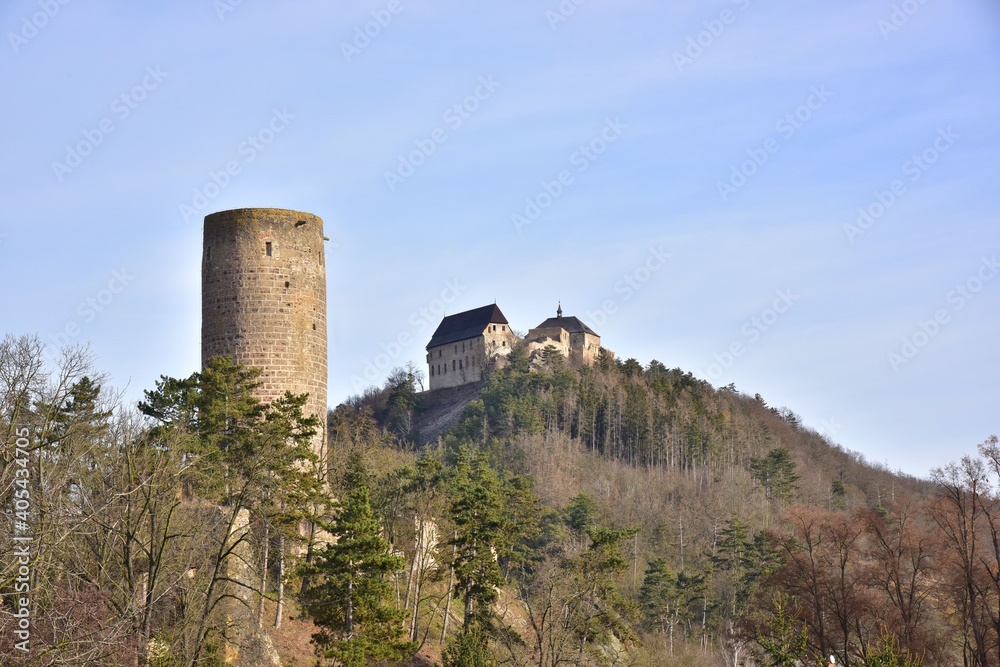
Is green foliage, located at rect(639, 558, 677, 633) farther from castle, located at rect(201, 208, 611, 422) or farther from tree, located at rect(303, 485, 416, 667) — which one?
tree, located at rect(303, 485, 416, 667)

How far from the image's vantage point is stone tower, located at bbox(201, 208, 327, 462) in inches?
1414

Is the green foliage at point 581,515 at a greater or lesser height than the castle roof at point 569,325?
lesser

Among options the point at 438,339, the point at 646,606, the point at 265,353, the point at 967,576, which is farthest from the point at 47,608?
the point at 438,339

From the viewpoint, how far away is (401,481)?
39.6 m

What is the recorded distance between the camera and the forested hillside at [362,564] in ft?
73.4

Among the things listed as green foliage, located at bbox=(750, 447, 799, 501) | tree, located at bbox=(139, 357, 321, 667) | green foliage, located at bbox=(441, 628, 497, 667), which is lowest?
green foliage, located at bbox=(441, 628, 497, 667)

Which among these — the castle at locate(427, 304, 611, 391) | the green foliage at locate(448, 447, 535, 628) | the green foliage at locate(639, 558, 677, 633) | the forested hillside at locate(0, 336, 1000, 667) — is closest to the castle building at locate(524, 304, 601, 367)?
the castle at locate(427, 304, 611, 391)

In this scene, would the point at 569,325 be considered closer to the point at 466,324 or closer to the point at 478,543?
the point at 466,324

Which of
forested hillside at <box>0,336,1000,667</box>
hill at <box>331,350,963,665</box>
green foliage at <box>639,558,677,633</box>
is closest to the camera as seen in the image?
forested hillside at <box>0,336,1000,667</box>

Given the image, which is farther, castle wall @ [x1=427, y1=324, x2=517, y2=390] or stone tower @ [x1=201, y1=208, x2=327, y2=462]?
castle wall @ [x1=427, y1=324, x2=517, y2=390]

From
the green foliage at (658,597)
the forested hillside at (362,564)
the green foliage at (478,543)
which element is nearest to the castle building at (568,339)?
the forested hillside at (362,564)

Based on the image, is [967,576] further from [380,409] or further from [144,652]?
[380,409]

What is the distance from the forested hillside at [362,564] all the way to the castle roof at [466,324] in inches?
1922

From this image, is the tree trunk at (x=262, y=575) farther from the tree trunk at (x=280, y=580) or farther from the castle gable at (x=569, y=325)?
the castle gable at (x=569, y=325)
